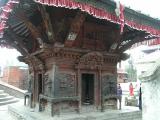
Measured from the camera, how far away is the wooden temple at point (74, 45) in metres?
8.70

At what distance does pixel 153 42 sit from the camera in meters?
12.2

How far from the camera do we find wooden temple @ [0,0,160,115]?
8.70 m

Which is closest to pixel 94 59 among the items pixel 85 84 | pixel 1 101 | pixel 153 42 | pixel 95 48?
pixel 95 48

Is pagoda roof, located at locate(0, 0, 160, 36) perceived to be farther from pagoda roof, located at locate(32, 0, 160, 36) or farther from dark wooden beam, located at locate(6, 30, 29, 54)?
dark wooden beam, located at locate(6, 30, 29, 54)

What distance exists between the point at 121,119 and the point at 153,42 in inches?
163

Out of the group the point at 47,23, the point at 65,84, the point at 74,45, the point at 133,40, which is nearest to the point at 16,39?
the point at 74,45

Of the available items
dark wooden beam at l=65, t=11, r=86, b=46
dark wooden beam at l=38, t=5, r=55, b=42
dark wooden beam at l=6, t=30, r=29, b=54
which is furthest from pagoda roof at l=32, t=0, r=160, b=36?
dark wooden beam at l=6, t=30, r=29, b=54

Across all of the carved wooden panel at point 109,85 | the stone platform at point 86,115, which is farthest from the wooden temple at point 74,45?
the stone platform at point 86,115

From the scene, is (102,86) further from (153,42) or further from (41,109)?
(153,42)

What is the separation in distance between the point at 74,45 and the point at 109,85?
92.7 inches

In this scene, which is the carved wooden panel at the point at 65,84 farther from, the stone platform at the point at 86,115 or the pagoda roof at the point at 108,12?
the pagoda roof at the point at 108,12

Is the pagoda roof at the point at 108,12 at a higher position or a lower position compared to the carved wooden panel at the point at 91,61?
higher

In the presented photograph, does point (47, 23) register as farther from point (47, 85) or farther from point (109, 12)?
point (47, 85)

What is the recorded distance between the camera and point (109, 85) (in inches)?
434
